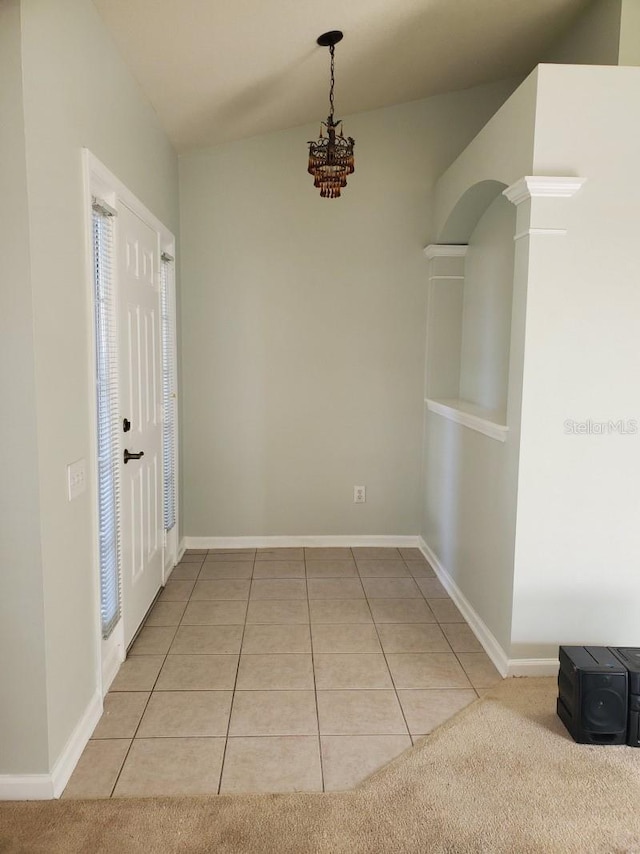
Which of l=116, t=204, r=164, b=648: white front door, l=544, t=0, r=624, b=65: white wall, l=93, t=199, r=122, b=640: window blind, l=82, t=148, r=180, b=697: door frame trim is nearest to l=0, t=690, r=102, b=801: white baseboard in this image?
l=82, t=148, r=180, b=697: door frame trim

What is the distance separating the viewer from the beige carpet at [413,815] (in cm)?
178

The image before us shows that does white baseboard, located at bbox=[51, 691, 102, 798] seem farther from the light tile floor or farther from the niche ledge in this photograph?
the niche ledge

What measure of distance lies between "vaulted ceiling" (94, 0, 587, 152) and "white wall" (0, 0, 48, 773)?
90 centimetres

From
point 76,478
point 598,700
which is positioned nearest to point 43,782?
point 76,478

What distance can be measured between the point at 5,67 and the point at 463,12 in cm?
222

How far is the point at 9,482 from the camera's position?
1820 mm

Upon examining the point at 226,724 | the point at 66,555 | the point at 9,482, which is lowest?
the point at 226,724

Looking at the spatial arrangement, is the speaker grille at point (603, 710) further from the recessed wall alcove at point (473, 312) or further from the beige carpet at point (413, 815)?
the recessed wall alcove at point (473, 312)

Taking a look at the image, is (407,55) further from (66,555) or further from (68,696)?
(68,696)

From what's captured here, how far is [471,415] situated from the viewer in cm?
324

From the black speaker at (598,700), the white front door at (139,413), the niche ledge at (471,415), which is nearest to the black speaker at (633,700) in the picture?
the black speaker at (598,700)

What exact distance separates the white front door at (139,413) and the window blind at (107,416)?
0.09m

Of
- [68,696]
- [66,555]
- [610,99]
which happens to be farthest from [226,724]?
[610,99]

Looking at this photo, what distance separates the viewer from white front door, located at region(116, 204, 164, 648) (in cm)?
280
